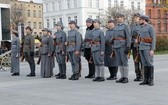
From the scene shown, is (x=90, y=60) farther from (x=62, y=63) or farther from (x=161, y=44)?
(x=161, y=44)

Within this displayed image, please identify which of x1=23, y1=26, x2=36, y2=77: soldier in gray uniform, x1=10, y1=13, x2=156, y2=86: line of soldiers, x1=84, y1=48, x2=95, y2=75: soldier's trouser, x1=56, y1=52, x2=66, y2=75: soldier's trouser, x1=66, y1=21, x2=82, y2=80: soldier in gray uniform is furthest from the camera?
x1=23, y1=26, x2=36, y2=77: soldier in gray uniform

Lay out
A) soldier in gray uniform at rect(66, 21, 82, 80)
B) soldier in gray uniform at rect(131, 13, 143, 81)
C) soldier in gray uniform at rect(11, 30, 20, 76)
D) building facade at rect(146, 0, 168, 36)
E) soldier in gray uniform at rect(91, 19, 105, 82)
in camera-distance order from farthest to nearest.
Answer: building facade at rect(146, 0, 168, 36) < soldier in gray uniform at rect(11, 30, 20, 76) < soldier in gray uniform at rect(66, 21, 82, 80) < soldier in gray uniform at rect(91, 19, 105, 82) < soldier in gray uniform at rect(131, 13, 143, 81)

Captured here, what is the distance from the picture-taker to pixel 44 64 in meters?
16.9

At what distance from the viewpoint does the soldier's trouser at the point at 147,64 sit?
13008mm

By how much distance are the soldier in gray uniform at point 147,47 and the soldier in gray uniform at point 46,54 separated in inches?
181

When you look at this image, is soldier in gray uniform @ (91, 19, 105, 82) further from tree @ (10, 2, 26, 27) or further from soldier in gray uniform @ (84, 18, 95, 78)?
tree @ (10, 2, 26, 27)

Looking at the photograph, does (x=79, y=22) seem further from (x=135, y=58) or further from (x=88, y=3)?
(x=135, y=58)

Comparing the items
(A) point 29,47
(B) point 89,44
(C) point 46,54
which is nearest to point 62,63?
(C) point 46,54

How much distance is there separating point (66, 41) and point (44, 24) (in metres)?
87.4

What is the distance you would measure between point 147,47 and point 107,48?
2555mm

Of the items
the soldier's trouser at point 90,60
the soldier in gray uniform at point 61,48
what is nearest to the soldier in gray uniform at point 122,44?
the soldier's trouser at point 90,60

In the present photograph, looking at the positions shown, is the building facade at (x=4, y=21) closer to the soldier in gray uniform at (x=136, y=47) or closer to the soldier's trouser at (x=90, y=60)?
the soldier's trouser at (x=90, y=60)

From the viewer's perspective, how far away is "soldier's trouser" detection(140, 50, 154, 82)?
13008 millimetres

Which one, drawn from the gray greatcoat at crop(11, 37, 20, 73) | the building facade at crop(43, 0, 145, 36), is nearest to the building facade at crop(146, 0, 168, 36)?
the building facade at crop(43, 0, 145, 36)
